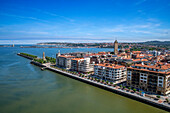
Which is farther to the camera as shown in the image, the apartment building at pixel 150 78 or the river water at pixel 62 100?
the apartment building at pixel 150 78

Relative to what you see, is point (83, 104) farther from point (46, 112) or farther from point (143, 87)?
point (143, 87)

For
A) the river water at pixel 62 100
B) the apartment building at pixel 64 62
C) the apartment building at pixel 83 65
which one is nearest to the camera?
the river water at pixel 62 100

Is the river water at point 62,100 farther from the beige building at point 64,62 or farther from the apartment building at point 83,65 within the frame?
the beige building at point 64,62

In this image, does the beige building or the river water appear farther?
the beige building

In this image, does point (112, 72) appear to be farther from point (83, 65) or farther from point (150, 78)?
point (83, 65)

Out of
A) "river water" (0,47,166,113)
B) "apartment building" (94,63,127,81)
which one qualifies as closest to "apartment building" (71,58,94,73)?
"apartment building" (94,63,127,81)

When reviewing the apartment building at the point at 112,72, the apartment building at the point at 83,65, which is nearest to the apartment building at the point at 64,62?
the apartment building at the point at 83,65

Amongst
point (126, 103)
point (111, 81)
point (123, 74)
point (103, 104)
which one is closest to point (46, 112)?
point (103, 104)

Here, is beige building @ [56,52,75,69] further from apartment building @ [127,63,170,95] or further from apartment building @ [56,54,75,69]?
apartment building @ [127,63,170,95]
